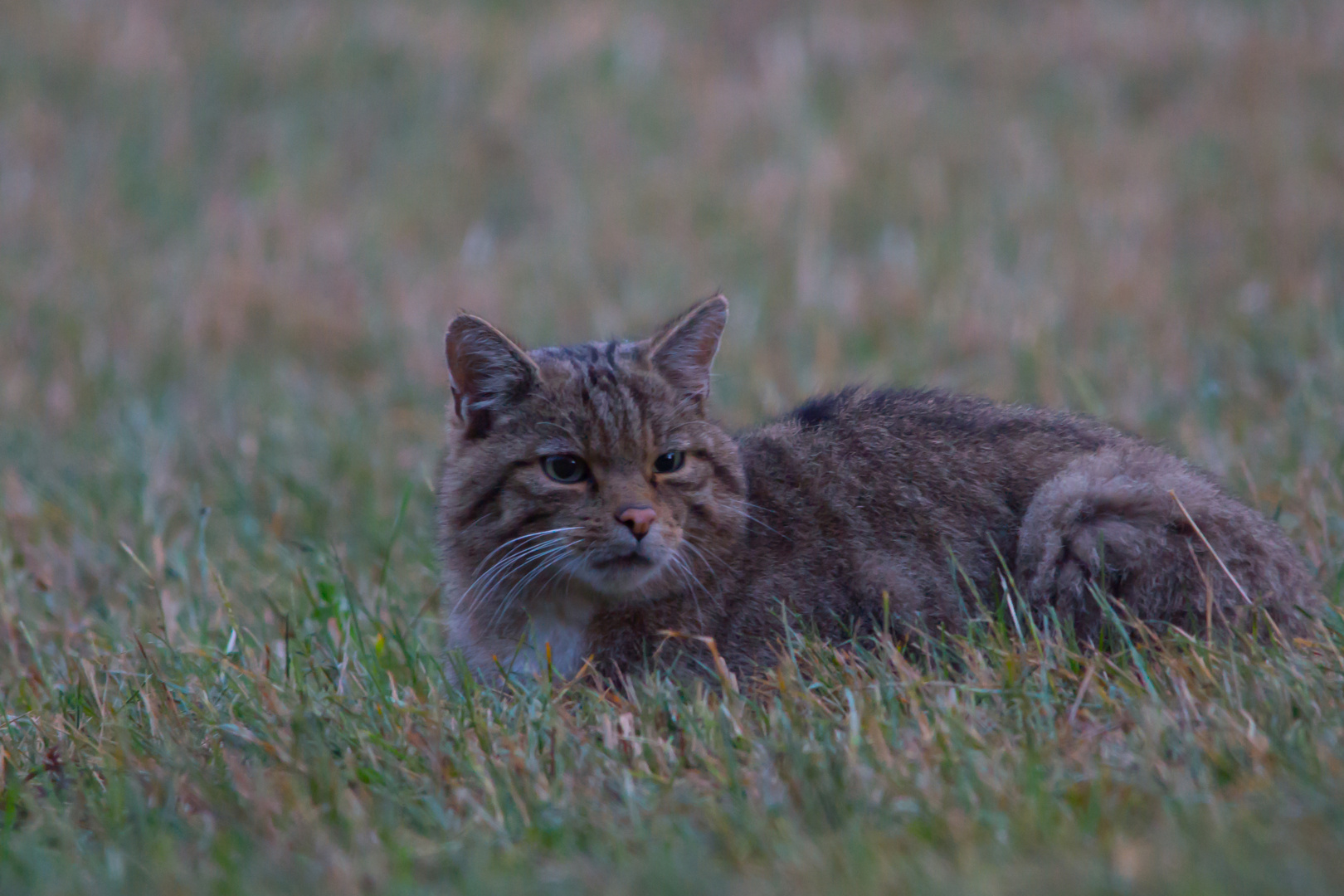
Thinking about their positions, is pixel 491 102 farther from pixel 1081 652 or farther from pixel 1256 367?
pixel 1081 652

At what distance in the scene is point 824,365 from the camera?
23.6 feet

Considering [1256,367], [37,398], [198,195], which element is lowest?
[1256,367]

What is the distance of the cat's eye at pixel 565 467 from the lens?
147 inches

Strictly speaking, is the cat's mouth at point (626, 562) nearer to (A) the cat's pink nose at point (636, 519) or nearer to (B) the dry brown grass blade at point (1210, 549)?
(A) the cat's pink nose at point (636, 519)

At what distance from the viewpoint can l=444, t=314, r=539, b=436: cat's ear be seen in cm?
381

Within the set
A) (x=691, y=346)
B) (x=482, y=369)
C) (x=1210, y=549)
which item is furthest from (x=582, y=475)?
(x=1210, y=549)

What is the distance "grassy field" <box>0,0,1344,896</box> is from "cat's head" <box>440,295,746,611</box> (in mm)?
340

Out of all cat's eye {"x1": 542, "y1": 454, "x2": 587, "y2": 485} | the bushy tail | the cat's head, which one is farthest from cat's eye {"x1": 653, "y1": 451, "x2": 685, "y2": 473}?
the bushy tail

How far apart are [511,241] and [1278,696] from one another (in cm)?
757

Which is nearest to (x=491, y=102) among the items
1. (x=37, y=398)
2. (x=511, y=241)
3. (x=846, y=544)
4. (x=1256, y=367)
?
(x=511, y=241)

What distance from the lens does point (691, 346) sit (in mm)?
4070

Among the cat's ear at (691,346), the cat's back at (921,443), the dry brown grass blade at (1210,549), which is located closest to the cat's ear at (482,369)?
the cat's ear at (691,346)

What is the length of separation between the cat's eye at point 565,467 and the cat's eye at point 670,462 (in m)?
0.23

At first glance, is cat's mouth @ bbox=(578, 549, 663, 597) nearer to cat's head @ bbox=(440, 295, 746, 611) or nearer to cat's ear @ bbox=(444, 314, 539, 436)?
cat's head @ bbox=(440, 295, 746, 611)
